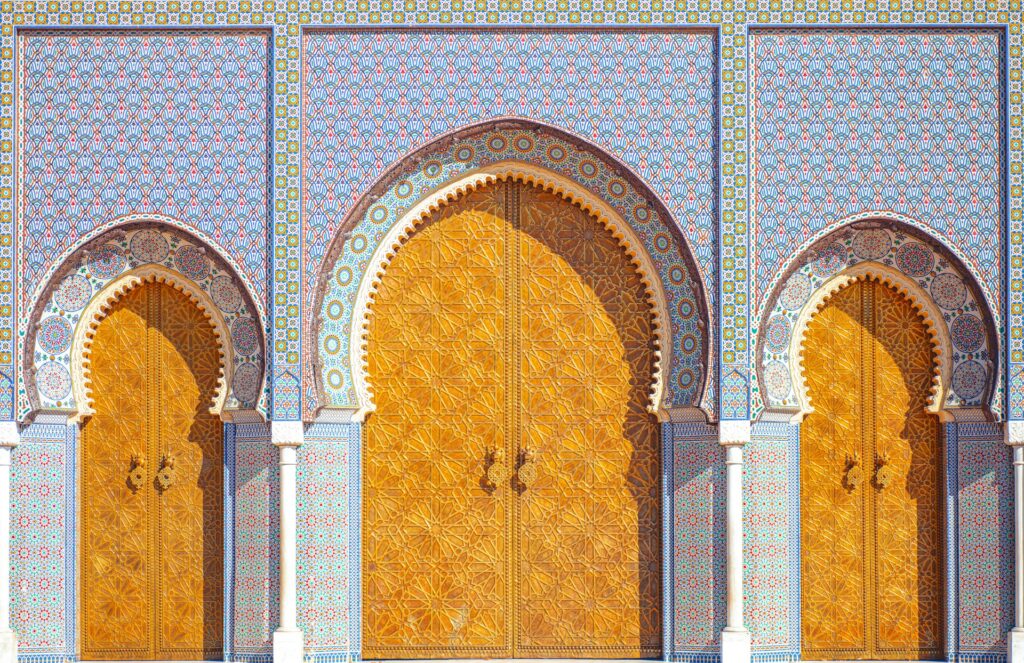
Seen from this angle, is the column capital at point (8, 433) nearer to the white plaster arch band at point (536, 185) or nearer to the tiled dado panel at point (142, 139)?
the tiled dado panel at point (142, 139)

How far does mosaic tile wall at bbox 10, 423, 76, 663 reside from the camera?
7195mm

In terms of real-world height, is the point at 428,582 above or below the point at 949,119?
below

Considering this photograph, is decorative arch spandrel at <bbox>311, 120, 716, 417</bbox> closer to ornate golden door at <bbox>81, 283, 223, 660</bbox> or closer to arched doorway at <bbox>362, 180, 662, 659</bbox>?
arched doorway at <bbox>362, 180, 662, 659</bbox>

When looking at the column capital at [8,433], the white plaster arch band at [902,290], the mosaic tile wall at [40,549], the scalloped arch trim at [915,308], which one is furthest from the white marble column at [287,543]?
the scalloped arch trim at [915,308]

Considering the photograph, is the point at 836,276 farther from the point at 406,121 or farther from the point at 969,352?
the point at 406,121

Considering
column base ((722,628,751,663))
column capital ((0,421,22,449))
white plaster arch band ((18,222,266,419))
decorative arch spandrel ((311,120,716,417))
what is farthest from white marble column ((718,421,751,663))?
column capital ((0,421,22,449))

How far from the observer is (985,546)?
7223 millimetres

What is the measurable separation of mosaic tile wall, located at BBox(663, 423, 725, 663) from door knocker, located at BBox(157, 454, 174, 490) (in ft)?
8.86

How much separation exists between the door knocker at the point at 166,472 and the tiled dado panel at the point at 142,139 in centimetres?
100

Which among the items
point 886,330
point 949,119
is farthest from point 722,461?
point 949,119

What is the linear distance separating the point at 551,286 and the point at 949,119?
90.3 inches

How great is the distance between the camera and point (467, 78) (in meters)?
7.22

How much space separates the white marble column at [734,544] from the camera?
23.0 feet

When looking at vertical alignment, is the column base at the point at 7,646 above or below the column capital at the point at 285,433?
below
